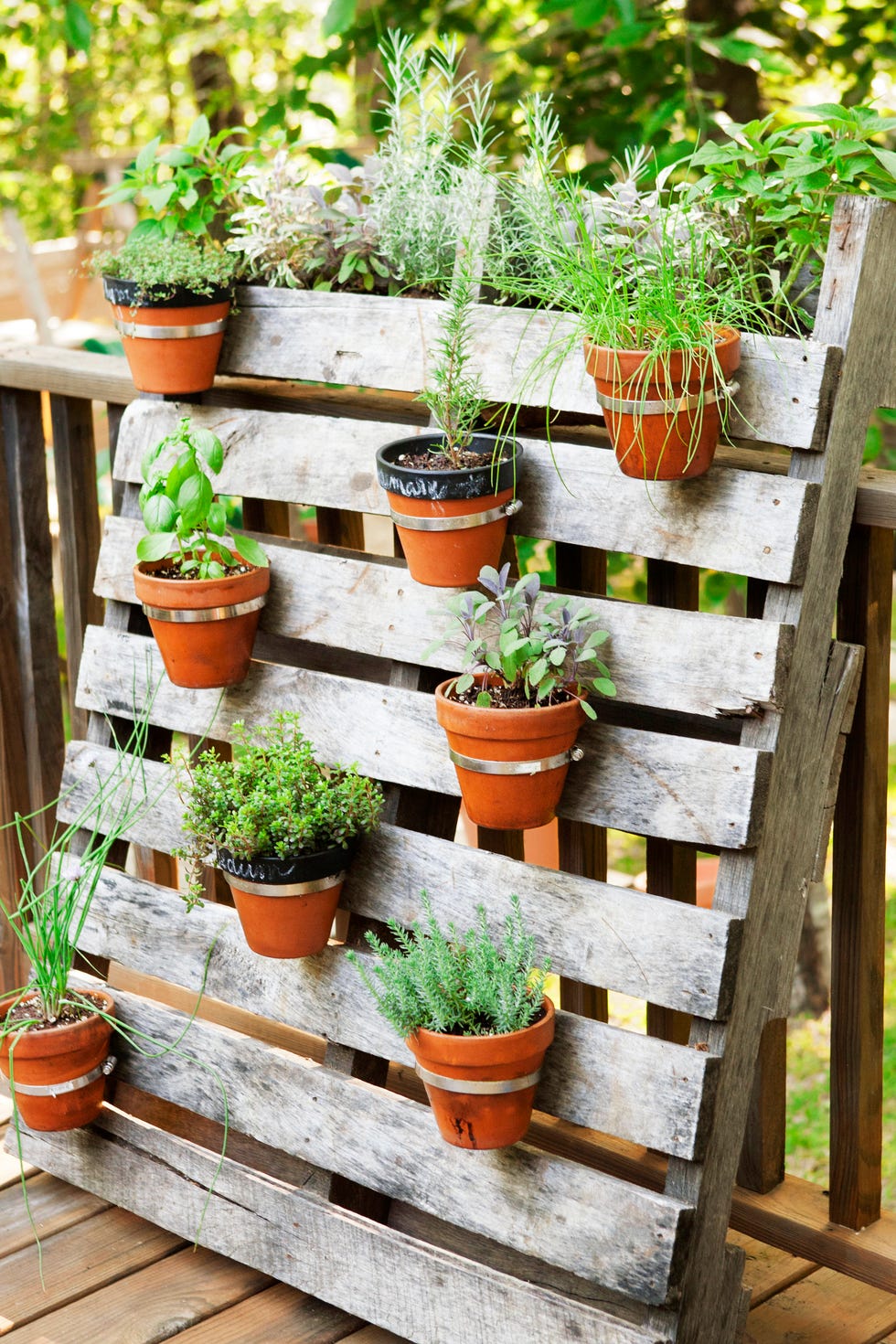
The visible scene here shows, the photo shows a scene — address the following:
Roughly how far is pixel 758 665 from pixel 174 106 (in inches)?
246

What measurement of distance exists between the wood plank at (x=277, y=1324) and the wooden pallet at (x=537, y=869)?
0.05 m

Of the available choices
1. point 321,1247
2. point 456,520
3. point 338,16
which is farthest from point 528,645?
point 338,16

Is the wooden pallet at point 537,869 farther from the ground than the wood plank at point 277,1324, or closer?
farther from the ground

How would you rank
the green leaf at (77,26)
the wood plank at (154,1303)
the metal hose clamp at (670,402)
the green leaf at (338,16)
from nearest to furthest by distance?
the metal hose clamp at (670,402) < the wood plank at (154,1303) < the green leaf at (338,16) < the green leaf at (77,26)

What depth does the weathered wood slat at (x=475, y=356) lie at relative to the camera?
1.49m

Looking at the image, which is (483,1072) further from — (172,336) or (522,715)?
(172,336)

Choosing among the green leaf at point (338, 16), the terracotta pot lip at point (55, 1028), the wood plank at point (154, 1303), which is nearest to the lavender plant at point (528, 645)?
the terracotta pot lip at point (55, 1028)

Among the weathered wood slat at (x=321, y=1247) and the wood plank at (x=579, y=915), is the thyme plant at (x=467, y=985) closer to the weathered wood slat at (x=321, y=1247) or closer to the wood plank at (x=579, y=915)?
the wood plank at (x=579, y=915)

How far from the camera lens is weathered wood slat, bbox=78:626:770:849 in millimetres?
1513

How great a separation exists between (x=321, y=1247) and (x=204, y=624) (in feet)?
2.84

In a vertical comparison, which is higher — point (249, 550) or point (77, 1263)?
point (249, 550)

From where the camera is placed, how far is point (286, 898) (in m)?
1.69

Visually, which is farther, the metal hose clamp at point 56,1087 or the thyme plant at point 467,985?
the metal hose clamp at point 56,1087

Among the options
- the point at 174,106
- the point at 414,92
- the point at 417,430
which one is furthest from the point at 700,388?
the point at 174,106
